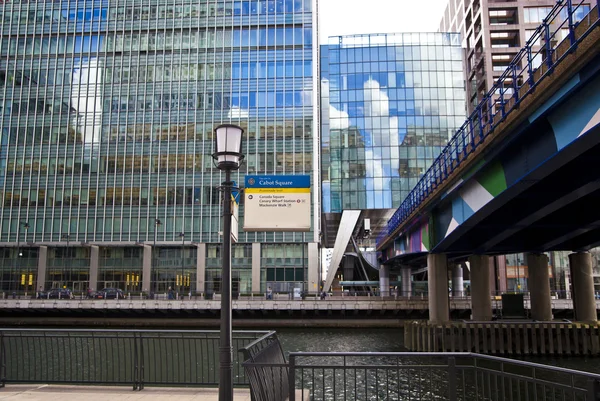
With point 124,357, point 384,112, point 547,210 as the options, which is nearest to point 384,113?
point 384,112

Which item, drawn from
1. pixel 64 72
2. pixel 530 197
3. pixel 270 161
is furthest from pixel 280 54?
pixel 530 197

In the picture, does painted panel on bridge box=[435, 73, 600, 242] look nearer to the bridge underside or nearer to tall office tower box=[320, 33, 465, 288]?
the bridge underside

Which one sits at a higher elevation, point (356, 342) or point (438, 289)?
point (438, 289)

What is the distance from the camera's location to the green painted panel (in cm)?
1823

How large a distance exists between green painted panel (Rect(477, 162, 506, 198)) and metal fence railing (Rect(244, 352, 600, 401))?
588 cm

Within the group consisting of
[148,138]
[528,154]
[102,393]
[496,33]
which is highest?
[496,33]

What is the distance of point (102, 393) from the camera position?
423 inches

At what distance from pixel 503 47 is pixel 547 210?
67.7m

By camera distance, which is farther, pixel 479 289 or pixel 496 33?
pixel 496 33

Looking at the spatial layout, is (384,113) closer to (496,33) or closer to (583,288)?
(496,33)

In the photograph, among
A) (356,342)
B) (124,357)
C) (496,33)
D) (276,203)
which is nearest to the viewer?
(124,357)

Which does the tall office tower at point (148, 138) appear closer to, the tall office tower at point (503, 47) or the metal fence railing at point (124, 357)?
the tall office tower at point (503, 47)

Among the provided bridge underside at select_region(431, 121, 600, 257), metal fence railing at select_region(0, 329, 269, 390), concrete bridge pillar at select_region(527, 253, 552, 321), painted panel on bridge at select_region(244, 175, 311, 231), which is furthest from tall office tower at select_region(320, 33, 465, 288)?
painted panel on bridge at select_region(244, 175, 311, 231)

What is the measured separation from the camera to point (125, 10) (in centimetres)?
7175
